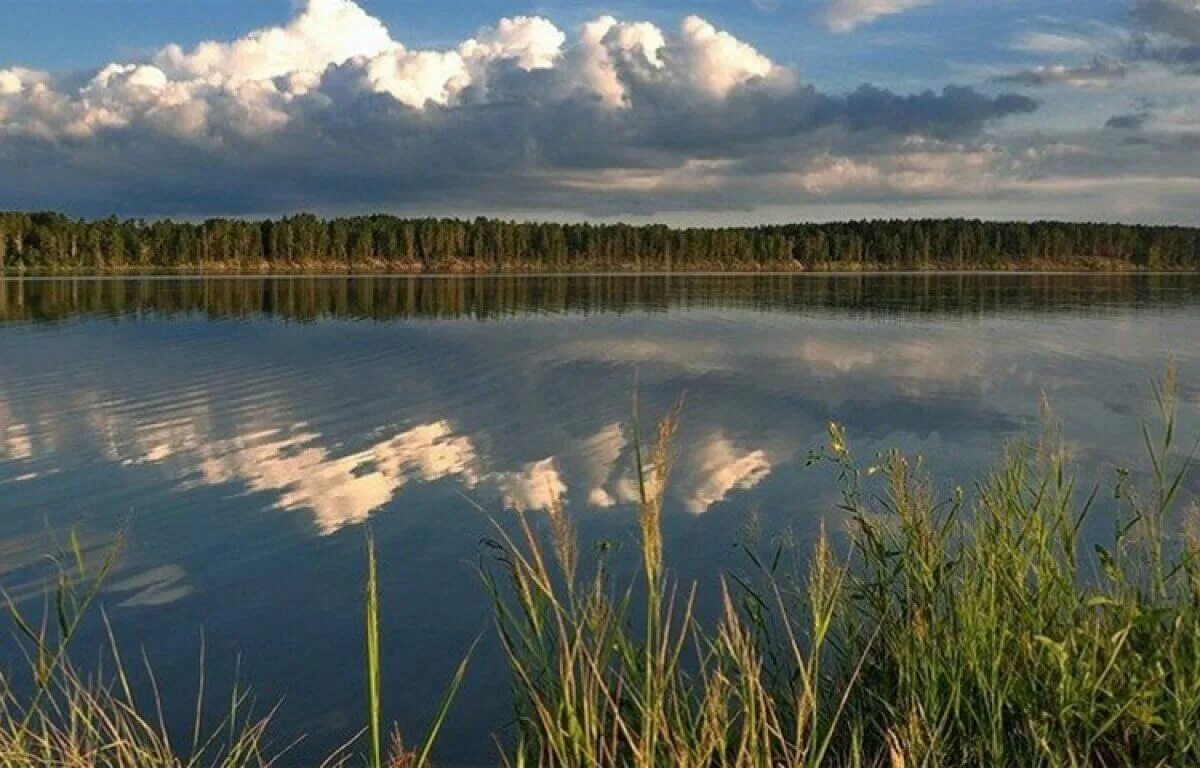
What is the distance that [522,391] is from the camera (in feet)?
89.1

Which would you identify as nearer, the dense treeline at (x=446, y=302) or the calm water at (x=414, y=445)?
the calm water at (x=414, y=445)

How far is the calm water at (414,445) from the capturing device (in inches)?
397

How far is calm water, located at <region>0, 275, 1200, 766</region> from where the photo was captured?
1008cm

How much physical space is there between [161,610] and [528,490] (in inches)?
239

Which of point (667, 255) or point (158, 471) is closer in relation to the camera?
point (158, 471)

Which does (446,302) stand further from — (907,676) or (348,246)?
(348,246)

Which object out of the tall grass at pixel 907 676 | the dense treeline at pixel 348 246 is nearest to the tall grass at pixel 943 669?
the tall grass at pixel 907 676

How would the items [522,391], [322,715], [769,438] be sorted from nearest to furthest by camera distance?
[322,715], [769,438], [522,391]

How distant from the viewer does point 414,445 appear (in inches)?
771

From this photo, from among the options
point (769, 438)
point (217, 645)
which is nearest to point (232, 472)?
point (217, 645)

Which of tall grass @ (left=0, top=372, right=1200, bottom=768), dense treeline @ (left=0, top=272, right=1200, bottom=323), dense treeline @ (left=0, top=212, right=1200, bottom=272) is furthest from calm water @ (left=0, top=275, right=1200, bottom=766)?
dense treeline @ (left=0, top=212, right=1200, bottom=272)

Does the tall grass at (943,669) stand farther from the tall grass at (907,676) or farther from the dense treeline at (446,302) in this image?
the dense treeline at (446,302)

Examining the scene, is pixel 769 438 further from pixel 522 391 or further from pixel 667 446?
pixel 667 446

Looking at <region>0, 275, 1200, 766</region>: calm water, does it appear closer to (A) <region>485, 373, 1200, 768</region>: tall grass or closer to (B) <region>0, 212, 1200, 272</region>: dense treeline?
(A) <region>485, 373, 1200, 768</region>: tall grass
